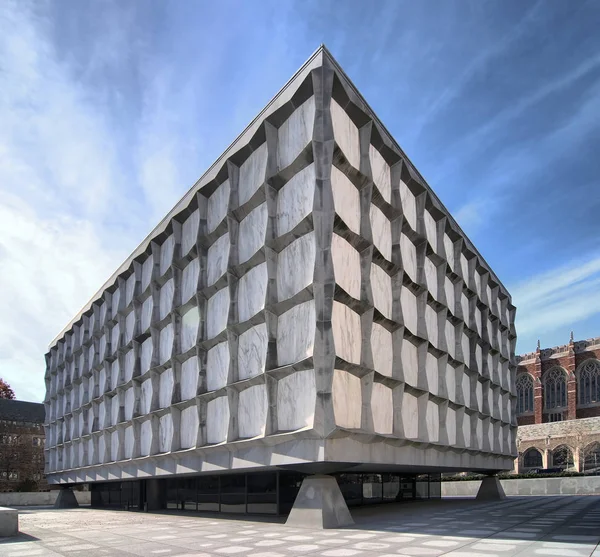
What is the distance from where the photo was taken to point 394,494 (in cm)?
3475

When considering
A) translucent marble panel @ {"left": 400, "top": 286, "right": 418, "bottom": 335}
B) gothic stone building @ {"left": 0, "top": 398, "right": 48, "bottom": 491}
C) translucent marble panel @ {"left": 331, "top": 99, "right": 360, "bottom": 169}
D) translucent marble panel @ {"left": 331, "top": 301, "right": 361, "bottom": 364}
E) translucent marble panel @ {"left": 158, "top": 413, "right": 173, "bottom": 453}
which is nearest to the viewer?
translucent marble panel @ {"left": 331, "top": 301, "right": 361, "bottom": 364}

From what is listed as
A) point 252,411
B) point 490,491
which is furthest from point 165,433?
point 490,491

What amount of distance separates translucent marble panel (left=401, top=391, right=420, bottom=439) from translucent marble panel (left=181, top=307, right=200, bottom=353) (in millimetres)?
10147

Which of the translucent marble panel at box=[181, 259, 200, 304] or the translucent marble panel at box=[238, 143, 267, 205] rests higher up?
the translucent marble panel at box=[238, 143, 267, 205]

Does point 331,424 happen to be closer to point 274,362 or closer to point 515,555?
point 274,362

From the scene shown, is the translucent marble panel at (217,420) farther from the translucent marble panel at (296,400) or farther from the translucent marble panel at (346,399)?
the translucent marble panel at (346,399)

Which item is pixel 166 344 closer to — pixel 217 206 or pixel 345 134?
pixel 217 206

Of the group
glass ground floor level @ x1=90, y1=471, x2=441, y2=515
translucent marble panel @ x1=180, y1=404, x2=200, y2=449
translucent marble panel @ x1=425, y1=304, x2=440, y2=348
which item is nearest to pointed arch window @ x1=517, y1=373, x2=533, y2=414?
glass ground floor level @ x1=90, y1=471, x2=441, y2=515

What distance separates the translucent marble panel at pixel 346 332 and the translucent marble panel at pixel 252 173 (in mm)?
6632

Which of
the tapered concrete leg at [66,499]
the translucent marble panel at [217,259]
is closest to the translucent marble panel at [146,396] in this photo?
the translucent marble panel at [217,259]

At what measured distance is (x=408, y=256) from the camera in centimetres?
2695

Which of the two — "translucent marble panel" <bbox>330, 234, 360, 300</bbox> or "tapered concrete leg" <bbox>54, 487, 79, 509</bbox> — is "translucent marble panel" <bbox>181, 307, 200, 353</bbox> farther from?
"tapered concrete leg" <bbox>54, 487, 79, 509</bbox>

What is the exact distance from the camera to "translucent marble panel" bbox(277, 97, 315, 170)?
21.0 m

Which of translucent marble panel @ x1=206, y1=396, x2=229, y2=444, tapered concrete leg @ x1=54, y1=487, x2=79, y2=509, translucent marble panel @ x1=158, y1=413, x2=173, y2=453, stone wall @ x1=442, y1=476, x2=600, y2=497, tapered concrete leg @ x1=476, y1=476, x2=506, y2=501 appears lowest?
tapered concrete leg @ x1=54, y1=487, x2=79, y2=509
